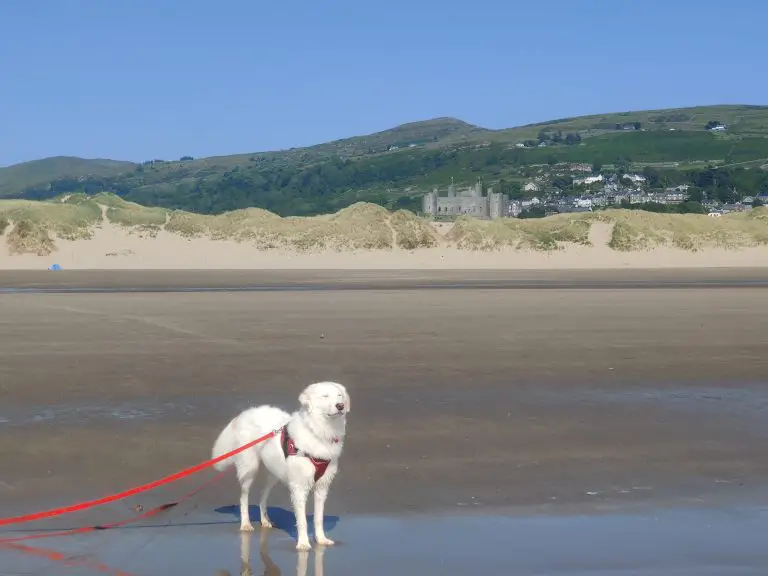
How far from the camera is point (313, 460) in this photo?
25.9 feet

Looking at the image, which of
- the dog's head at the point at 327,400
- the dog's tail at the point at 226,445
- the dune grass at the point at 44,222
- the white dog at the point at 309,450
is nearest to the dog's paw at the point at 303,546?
the white dog at the point at 309,450

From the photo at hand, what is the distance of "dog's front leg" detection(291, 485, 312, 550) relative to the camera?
7.73 m

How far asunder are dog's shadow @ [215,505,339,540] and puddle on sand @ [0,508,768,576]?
0.07 m

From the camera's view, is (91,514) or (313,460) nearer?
→ (313,460)

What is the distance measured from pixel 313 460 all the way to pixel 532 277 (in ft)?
97.8

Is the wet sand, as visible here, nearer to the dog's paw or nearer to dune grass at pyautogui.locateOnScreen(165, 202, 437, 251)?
the dog's paw

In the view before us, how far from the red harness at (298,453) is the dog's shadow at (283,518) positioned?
0.51 metres

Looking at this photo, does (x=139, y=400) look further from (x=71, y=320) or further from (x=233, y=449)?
(x=71, y=320)

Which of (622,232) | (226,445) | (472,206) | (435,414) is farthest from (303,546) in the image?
(472,206)

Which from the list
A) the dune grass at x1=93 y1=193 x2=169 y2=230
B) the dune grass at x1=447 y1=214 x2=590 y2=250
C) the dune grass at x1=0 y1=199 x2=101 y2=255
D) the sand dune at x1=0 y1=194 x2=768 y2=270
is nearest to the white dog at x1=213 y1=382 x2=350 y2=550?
the sand dune at x1=0 y1=194 x2=768 y2=270

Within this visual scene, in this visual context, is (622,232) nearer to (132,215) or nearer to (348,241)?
(348,241)

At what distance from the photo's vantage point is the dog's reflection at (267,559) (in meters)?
7.30

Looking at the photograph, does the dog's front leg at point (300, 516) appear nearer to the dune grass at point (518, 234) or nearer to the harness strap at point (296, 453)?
the harness strap at point (296, 453)

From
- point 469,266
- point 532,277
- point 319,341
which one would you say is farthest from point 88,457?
point 469,266
